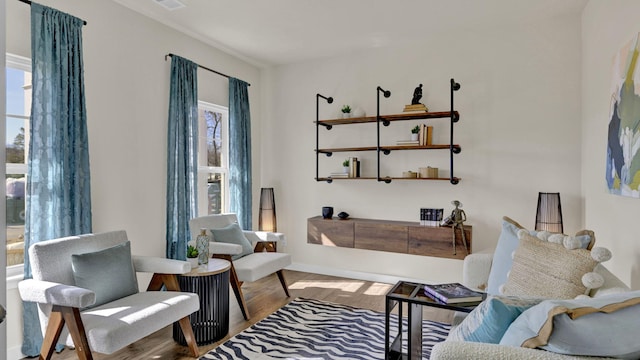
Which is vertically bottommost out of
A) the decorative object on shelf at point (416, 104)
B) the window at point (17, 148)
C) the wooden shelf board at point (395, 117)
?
the window at point (17, 148)

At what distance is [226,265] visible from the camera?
9.46ft

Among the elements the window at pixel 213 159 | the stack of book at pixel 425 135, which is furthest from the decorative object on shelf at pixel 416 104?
the window at pixel 213 159

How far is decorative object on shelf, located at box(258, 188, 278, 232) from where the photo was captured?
4.50 m

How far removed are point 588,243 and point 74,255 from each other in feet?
9.50

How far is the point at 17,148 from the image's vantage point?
99.9 inches

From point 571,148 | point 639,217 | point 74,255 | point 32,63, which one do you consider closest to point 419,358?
point 639,217

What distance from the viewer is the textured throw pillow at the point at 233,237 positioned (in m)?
3.44

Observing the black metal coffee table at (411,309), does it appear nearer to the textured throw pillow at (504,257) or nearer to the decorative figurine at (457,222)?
the textured throw pillow at (504,257)

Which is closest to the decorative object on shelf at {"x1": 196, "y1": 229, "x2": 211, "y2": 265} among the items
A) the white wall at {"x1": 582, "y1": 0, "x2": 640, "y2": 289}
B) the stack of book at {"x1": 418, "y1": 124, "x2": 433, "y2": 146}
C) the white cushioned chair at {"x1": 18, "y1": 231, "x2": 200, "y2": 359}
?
the white cushioned chair at {"x1": 18, "y1": 231, "x2": 200, "y2": 359}

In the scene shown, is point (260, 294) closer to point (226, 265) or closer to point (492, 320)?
point (226, 265)

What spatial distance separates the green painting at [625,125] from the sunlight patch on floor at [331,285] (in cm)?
252

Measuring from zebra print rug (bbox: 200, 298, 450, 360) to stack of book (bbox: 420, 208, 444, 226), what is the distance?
1.04 metres

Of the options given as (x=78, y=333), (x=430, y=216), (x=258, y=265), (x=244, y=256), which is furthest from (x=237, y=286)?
(x=430, y=216)

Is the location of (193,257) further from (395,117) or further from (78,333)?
(395,117)
